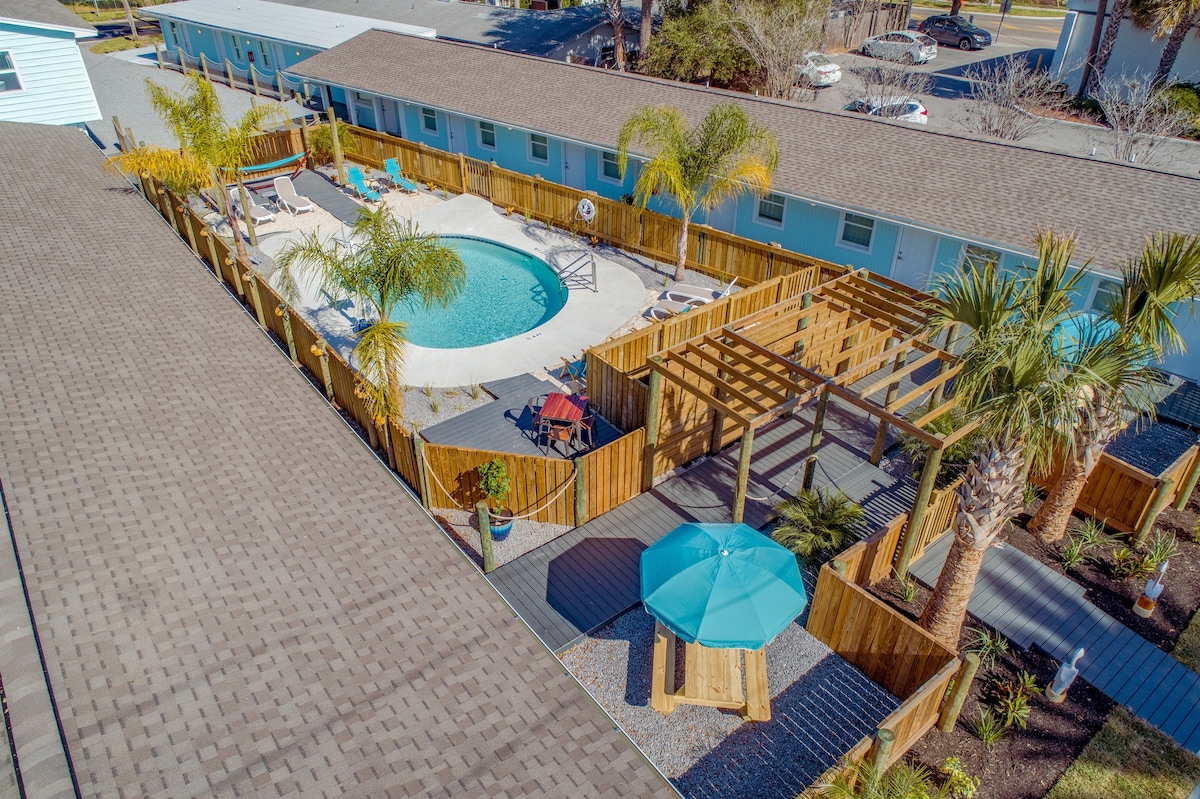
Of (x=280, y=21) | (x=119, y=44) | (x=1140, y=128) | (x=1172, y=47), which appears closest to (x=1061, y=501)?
(x=1140, y=128)

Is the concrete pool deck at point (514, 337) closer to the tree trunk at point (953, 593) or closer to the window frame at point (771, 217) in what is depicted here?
the window frame at point (771, 217)

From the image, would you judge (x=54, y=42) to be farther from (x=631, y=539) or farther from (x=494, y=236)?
(x=631, y=539)

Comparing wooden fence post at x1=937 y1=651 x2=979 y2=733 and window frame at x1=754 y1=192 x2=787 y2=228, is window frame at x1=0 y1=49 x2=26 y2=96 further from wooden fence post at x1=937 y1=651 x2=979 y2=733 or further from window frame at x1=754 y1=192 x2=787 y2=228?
wooden fence post at x1=937 y1=651 x2=979 y2=733

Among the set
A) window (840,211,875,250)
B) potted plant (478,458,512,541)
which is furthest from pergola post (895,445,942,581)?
window (840,211,875,250)

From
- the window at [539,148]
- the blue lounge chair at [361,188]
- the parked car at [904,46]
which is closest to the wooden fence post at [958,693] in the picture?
the window at [539,148]

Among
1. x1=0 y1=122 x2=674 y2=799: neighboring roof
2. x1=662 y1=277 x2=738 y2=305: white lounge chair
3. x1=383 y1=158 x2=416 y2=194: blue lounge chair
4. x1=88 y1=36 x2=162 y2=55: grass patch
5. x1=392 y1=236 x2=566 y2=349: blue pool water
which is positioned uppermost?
x1=0 y1=122 x2=674 y2=799: neighboring roof

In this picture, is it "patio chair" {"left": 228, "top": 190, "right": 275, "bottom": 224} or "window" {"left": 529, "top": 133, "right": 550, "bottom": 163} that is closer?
"patio chair" {"left": 228, "top": 190, "right": 275, "bottom": 224}

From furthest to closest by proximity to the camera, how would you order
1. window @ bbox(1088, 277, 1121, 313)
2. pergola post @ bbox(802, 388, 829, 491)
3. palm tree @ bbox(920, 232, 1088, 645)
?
window @ bbox(1088, 277, 1121, 313) < pergola post @ bbox(802, 388, 829, 491) < palm tree @ bbox(920, 232, 1088, 645)
